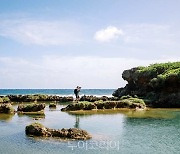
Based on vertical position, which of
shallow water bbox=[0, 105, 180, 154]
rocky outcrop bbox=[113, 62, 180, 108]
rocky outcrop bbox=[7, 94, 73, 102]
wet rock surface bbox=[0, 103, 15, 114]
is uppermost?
rocky outcrop bbox=[113, 62, 180, 108]

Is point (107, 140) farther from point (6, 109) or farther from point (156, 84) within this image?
point (156, 84)

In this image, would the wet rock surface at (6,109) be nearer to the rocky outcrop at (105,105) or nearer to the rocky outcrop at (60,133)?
the rocky outcrop at (105,105)

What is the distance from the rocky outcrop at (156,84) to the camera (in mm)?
66750

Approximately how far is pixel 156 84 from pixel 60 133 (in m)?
46.1

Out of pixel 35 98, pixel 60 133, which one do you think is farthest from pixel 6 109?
pixel 35 98

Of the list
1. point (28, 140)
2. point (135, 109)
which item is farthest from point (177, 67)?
point (28, 140)

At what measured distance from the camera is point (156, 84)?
71750 mm

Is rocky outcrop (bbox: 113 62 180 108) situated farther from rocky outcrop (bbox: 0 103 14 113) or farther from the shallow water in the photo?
the shallow water

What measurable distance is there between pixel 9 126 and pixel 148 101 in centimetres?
3723

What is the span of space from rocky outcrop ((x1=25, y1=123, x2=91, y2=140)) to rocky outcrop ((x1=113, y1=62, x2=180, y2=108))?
1541 inches

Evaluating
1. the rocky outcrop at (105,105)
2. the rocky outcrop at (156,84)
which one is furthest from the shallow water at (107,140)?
the rocky outcrop at (156,84)

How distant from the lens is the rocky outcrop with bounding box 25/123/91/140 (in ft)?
93.1

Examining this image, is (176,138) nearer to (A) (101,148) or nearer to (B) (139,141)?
(B) (139,141)

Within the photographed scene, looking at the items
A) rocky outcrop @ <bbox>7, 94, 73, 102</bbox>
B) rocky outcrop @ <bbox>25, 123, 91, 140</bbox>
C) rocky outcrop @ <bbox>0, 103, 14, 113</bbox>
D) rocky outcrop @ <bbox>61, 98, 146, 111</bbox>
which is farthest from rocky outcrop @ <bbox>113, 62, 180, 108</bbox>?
rocky outcrop @ <bbox>25, 123, 91, 140</bbox>
